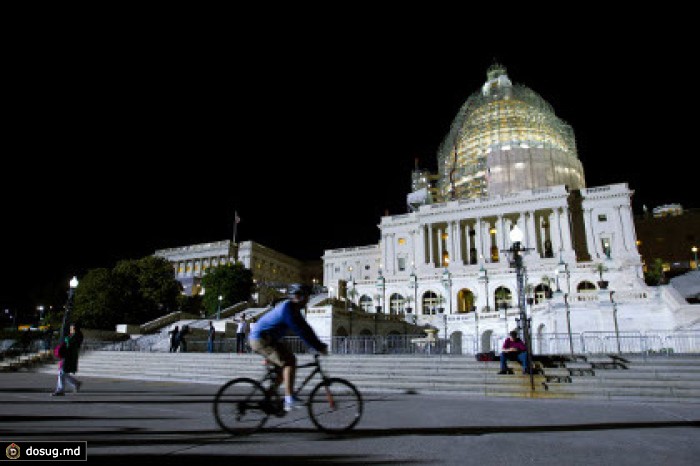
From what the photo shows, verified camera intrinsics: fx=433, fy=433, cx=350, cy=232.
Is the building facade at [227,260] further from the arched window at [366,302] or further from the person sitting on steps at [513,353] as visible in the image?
the person sitting on steps at [513,353]

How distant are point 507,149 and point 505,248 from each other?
20260 millimetres

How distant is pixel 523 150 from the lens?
76062mm

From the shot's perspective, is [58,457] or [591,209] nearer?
[58,457]

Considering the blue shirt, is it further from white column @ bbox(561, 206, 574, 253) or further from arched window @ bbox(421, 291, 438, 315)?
white column @ bbox(561, 206, 574, 253)

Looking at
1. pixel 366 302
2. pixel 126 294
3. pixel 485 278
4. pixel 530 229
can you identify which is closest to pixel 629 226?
pixel 530 229

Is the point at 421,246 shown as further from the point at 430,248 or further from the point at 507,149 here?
the point at 507,149

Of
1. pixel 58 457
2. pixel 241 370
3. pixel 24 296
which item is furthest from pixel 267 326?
pixel 24 296

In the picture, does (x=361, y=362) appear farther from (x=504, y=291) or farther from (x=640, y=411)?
(x=504, y=291)

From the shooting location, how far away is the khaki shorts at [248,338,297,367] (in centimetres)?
665

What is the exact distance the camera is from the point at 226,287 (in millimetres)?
57969

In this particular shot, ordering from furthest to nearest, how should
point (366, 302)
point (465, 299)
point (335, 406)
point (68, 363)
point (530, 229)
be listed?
point (530, 229) < point (366, 302) < point (465, 299) < point (68, 363) < point (335, 406)

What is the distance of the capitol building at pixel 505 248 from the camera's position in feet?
117

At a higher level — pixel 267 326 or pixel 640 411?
pixel 267 326

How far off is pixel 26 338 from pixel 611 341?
1801 inches
